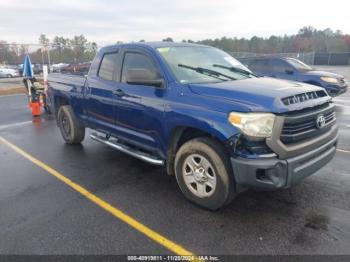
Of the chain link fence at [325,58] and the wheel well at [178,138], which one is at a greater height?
the chain link fence at [325,58]

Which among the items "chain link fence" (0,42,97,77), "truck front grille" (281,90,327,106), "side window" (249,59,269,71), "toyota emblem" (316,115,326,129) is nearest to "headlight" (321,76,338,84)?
"side window" (249,59,269,71)

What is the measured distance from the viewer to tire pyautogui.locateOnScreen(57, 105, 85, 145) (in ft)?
20.8

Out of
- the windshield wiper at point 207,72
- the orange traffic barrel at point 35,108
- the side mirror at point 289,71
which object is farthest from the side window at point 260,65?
the windshield wiper at point 207,72

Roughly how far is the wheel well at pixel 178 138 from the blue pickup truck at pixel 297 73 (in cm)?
794

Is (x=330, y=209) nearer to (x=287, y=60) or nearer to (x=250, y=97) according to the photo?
(x=250, y=97)

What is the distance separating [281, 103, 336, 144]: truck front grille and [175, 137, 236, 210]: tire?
69 centimetres

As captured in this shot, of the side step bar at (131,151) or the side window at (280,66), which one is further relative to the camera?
the side window at (280,66)

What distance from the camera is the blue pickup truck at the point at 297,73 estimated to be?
36.4ft

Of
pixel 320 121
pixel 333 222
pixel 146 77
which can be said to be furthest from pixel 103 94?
pixel 333 222

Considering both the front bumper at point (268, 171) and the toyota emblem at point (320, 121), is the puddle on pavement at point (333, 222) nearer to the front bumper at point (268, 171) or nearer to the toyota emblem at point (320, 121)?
the front bumper at point (268, 171)

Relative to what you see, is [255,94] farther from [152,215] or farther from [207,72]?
[152,215]

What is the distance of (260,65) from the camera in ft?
41.2

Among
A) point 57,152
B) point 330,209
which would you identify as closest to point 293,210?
point 330,209

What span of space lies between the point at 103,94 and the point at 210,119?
2.32 meters
